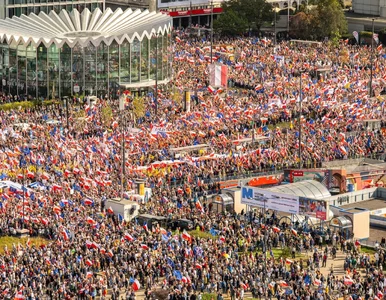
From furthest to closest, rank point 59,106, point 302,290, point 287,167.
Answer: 1. point 59,106
2. point 287,167
3. point 302,290

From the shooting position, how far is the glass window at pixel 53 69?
422 ft

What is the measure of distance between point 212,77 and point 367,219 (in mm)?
43549

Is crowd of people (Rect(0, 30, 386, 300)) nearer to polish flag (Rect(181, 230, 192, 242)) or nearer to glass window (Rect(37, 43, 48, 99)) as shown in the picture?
polish flag (Rect(181, 230, 192, 242))

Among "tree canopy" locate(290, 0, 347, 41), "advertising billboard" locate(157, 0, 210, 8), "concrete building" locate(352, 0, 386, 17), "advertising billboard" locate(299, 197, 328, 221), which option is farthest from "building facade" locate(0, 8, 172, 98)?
"concrete building" locate(352, 0, 386, 17)

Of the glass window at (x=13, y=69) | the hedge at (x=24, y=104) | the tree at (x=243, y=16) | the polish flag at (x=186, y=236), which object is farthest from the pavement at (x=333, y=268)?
the tree at (x=243, y=16)

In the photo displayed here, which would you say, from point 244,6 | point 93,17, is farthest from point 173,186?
point 244,6

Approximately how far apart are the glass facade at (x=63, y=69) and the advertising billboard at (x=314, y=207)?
45.3 m

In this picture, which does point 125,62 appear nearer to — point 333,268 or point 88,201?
point 88,201

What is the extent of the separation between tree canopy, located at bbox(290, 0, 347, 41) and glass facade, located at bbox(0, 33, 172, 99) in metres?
31.1

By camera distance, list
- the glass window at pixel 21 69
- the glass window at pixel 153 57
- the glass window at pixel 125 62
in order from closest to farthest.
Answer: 1. the glass window at pixel 21 69
2. the glass window at pixel 125 62
3. the glass window at pixel 153 57

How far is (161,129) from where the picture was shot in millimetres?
108312

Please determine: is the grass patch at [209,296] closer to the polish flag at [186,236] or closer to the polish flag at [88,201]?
the polish flag at [186,236]

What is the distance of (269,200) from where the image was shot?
88.8 meters

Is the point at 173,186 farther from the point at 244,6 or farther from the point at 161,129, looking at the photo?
the point at 244,6
